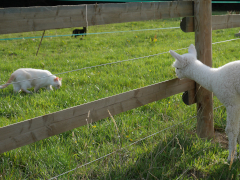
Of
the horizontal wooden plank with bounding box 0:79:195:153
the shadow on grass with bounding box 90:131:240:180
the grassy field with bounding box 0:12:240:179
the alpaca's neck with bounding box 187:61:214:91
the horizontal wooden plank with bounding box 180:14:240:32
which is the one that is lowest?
the shadow on grass with bounding box 90:131:240:180

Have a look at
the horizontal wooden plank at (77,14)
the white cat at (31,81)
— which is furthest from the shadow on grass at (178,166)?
the white cat at (31,81)

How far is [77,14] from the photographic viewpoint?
6.22 ft

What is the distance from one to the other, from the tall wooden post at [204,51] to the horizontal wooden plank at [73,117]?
0.34 metres

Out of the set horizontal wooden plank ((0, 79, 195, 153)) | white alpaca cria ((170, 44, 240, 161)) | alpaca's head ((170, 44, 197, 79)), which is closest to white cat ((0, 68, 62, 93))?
horizontal wooden plank ((0, 79, 195, 153))

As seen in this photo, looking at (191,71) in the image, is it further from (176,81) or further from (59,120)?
(59,120)

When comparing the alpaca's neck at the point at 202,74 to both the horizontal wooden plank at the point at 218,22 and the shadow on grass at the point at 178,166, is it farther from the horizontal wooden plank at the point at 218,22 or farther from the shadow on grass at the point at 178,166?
the shadow on grass at the point at 178,166

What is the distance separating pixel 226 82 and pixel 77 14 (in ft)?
4.56

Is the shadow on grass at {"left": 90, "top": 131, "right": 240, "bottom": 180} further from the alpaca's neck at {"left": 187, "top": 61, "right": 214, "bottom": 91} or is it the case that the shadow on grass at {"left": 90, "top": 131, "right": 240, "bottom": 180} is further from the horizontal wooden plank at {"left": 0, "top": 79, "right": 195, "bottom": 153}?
the alpaca's neck at {"left": 187, "top": 61, "right": 214, "bottom": 91}

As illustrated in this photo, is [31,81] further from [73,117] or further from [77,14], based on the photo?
[77,14]

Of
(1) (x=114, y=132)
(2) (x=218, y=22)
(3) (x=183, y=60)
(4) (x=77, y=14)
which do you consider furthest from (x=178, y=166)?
(2) (x=218, y=22)

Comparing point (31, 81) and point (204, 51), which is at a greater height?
point (204, 51)

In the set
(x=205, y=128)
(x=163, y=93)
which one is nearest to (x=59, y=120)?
(x=163, y=93)

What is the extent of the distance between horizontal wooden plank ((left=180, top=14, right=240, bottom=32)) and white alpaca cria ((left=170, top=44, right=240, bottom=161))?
15.1 inches

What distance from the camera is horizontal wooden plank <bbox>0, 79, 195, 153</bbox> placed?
1.74 metres
